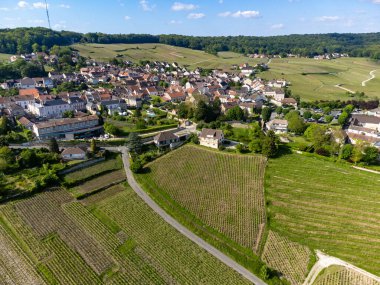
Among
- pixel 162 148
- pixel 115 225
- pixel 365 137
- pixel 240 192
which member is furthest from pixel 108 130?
pixel 365 137

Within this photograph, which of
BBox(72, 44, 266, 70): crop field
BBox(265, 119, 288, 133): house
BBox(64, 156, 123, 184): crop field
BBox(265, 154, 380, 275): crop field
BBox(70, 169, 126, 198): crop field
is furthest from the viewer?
BBox(72, 44, 266, 70): crop field

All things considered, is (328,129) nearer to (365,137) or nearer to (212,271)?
(365,137)

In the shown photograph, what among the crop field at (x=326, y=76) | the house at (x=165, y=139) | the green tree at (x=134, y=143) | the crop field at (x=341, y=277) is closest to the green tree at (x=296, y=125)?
the house at (x=165, y=139)

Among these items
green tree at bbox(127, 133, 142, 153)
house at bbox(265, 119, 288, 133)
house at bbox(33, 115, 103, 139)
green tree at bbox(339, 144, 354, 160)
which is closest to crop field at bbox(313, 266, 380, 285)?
green tree at bbox(339, 144, 354, 160)

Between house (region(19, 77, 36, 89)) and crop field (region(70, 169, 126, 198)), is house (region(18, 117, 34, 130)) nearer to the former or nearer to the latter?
crop field (region(70, 169, 126, 198))

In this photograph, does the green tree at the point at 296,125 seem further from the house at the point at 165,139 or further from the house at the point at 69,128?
the house at the point at 69,128

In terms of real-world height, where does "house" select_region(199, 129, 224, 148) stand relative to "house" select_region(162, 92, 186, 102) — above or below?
below

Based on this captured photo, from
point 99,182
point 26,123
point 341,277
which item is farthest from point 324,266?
point 26,123
